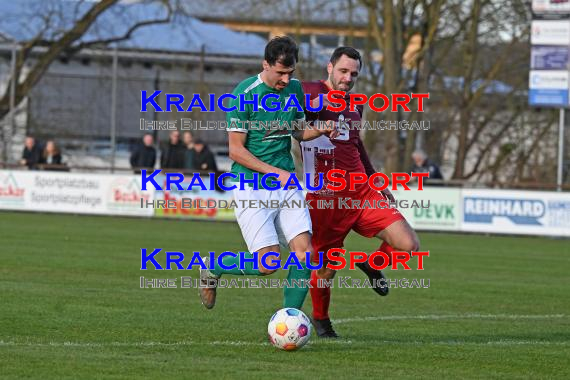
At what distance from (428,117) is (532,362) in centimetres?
2957

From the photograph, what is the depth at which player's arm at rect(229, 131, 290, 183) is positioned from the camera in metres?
7.99

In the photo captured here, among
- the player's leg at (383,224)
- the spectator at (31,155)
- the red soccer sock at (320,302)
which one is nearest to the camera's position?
the red soccer sock at (320,302)

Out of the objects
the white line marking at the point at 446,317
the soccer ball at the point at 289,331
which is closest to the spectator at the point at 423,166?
the white line marking at the point at 446,317

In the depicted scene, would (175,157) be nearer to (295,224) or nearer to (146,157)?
(146,157)

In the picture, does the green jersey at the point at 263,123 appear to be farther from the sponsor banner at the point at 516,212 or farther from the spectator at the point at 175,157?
the spectator at the point at 175,157

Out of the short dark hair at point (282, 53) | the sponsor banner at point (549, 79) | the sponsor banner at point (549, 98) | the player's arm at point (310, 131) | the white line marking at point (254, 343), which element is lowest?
the white line marking at point (254, 343)

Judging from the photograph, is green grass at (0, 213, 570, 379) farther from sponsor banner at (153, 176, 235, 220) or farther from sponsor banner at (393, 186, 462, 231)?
sponsor banner at (153, 176, 235, 220)

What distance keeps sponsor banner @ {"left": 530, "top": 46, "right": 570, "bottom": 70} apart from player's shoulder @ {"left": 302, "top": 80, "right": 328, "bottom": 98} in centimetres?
1831

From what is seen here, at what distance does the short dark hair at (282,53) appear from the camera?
7.95m

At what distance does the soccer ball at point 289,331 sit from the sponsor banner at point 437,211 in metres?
17.1

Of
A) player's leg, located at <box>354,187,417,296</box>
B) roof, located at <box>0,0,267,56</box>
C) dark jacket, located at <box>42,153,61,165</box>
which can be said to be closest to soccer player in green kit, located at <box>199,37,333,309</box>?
player's leg, located at <box>354,187,417,296</box>

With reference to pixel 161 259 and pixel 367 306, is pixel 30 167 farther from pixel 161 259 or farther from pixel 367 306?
pixel 367 306

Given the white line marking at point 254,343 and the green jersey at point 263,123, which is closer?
the white line marking at point 254,343

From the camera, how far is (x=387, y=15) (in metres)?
31.3
